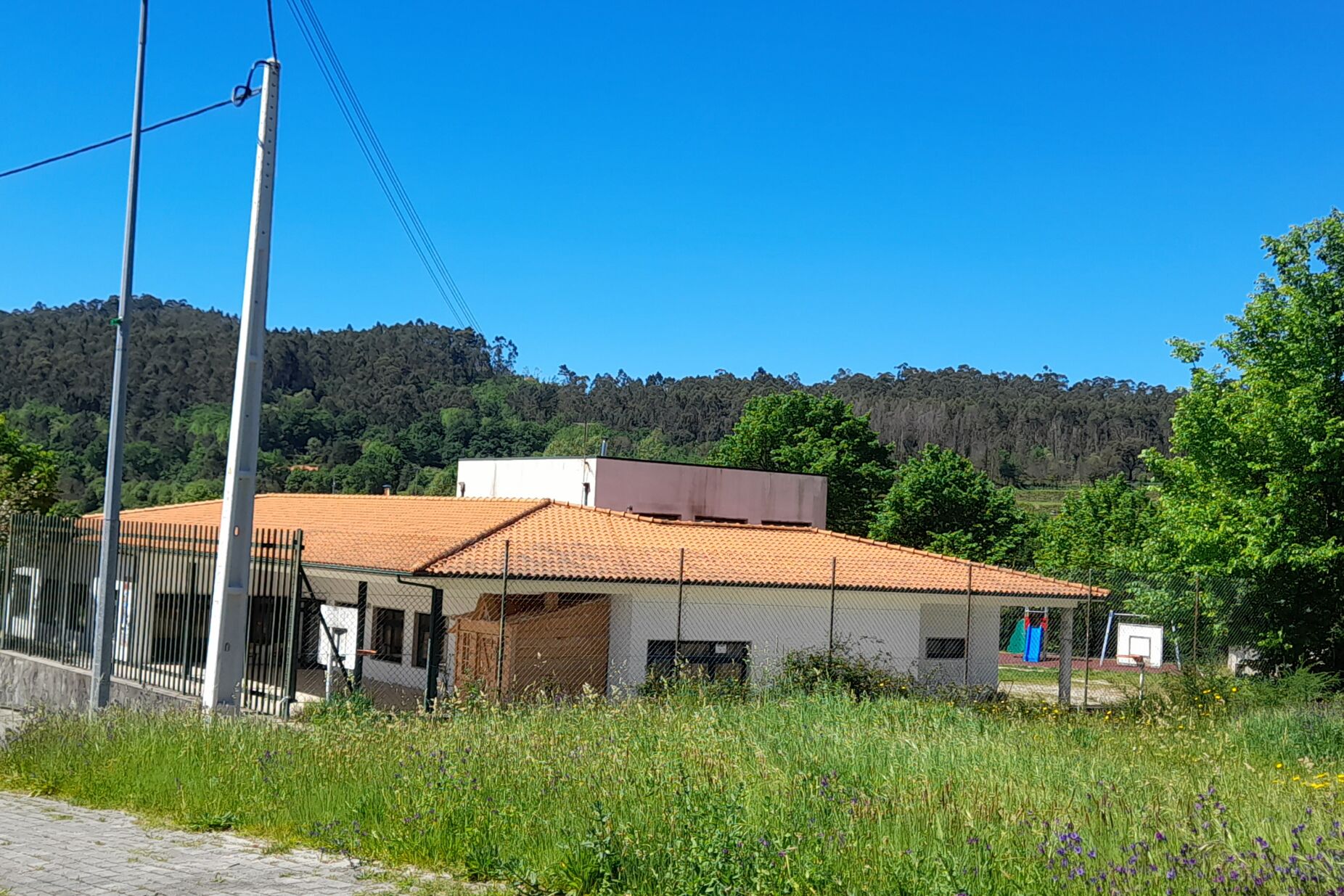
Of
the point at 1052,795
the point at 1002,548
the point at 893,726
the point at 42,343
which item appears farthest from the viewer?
the point at 42,343

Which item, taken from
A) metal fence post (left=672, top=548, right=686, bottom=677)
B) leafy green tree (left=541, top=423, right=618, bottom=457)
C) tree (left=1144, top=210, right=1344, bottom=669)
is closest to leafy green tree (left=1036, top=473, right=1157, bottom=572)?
leafy green tree (left=541, top=423, right=618, bottom=457)

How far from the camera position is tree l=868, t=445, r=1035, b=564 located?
180 feet

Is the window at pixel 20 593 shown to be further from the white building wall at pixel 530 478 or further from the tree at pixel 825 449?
the tree at pixel 825 449

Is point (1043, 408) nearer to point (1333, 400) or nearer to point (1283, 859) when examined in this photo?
point (1333, 400)

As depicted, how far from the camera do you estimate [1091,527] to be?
62.8 meters

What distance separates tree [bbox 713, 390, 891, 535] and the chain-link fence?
40262 millimetres

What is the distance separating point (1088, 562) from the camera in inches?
2298

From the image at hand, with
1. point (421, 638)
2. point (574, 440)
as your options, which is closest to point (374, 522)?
point (421, 638)

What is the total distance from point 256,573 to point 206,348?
4134 inches

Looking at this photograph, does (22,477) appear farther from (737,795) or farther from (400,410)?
(400,410)

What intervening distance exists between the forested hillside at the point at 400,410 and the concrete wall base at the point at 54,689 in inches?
1995

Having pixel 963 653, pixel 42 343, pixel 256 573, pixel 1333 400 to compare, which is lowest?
pixel 963 653

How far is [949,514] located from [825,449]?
21.5 ft

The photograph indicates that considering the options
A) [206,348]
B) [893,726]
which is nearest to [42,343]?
[206,348]
